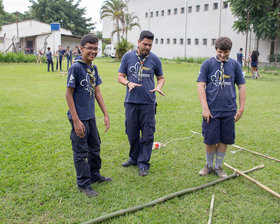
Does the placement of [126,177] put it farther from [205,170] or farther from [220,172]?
[220,172]

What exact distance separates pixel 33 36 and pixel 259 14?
108ft

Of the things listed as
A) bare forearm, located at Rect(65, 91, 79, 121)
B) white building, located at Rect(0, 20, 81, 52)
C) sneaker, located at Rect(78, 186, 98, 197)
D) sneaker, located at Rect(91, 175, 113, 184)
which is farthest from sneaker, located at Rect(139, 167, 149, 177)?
white building, located at Rect(0, 20, 81, 52)

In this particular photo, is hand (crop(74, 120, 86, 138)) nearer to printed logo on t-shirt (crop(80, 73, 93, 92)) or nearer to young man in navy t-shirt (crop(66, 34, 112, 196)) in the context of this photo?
young man in navy t-shirt (crop(66, 34, 112, 196))

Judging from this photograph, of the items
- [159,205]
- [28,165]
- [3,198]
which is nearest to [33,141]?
[28,165]

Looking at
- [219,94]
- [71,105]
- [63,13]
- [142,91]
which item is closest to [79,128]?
[71,105]

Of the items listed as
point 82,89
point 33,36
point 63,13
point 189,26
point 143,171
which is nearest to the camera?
point 82,89

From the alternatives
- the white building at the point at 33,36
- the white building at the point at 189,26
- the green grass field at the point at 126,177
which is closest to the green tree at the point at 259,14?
the white building at the point at 189,26

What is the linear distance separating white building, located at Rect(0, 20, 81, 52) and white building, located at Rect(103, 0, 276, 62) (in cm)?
1240

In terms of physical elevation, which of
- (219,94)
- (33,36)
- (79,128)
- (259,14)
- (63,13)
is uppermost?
(63,13)

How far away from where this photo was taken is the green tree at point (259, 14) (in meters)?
24.7

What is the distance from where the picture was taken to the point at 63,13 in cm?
5778

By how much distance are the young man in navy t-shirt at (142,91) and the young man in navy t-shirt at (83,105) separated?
0.64 m

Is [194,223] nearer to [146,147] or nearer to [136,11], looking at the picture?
[146,147]

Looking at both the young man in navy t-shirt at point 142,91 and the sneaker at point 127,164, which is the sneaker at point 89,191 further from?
the sneaker at point 127,164
